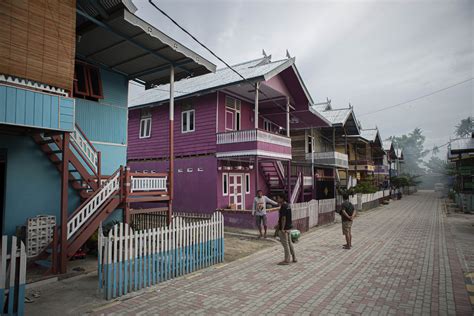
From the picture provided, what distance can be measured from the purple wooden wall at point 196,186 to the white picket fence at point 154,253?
750cm

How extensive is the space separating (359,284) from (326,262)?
192 cm

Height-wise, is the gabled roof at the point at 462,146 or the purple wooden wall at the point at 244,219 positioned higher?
the gabled roof at the point at 462,146

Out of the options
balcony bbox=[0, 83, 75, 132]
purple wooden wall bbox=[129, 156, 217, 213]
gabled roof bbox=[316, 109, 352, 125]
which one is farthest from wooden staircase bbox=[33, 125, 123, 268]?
gabled roof bbox=[316, 109, 352, 125]

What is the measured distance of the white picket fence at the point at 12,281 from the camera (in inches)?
176

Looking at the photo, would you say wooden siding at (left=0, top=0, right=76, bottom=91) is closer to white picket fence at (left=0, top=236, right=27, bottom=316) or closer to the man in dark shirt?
white picket fence at (left=0, top=236, right=27, bottom=316)

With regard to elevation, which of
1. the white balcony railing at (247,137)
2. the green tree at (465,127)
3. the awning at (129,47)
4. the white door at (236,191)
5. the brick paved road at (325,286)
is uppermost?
the green tree at (465,127)

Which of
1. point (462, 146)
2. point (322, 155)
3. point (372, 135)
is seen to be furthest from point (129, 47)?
point (372, 135)

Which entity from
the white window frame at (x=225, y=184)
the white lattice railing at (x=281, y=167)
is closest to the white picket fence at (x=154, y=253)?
the white window frame at (x=225, y=184)

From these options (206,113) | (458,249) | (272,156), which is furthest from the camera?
(206,113)

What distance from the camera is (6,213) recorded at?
8414 mm

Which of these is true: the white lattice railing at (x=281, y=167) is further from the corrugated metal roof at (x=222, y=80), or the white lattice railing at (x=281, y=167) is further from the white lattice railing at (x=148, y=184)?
the white lattice railing at (x=148, y=184)

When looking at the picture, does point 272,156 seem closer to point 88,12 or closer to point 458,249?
point 458,249

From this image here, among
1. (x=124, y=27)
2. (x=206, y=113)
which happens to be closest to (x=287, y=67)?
(x=206, y=113)

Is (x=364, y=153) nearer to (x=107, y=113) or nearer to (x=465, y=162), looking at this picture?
(x=465, y=162)
